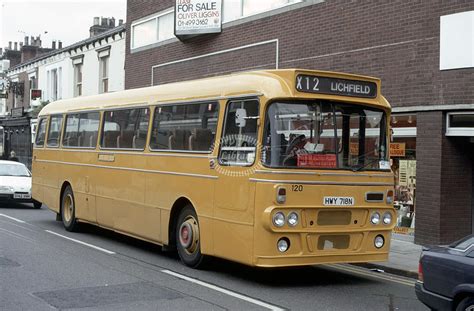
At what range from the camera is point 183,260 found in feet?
33.1

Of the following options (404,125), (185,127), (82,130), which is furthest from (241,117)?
(82,130)

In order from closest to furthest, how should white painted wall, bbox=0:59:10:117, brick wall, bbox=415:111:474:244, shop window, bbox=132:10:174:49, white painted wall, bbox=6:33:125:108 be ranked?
brick wall, bbox=415:111:474:244 < shop window, bbox=132:10:174:49 < white painted wall, bbox=6:33:125:108 < white painted wall, bbox=0:59:10:117

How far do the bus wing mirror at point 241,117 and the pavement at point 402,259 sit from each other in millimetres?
3548

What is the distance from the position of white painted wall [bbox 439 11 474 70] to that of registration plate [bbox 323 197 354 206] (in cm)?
449

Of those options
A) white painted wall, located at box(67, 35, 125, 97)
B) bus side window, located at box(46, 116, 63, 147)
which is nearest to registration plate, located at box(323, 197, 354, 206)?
bus side window, located at box(46, 116, 63, 147)

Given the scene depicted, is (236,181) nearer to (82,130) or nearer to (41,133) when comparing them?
(82,130)

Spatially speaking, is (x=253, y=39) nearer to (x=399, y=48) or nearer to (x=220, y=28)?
(x=220, y=28)

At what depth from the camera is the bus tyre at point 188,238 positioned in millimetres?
9773

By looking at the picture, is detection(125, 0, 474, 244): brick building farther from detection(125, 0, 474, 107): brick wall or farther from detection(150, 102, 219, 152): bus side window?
detection(150, 102, 219, 152): bus side window

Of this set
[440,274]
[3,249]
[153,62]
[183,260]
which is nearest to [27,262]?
[3,249]

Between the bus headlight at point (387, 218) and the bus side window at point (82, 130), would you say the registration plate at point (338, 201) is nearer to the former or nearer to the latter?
the bus headlight at point (387, 218)

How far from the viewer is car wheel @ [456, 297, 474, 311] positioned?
593 centimetres

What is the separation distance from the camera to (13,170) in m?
20.6

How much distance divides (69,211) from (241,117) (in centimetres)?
695
